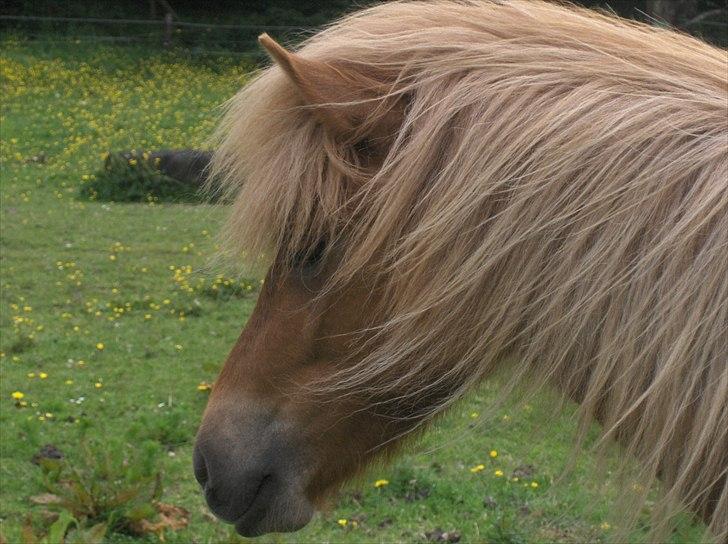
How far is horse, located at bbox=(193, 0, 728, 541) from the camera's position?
1.65 metres

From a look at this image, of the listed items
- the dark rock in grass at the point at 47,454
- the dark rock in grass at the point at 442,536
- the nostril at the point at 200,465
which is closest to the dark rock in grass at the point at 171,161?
the dark rock in grass at the point at 47,454

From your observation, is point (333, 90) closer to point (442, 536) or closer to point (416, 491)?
point (442, 536)

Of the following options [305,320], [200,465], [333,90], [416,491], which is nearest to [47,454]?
[416,491]

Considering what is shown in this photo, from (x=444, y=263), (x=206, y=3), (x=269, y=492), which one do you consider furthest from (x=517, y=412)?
(x=206, y=3)

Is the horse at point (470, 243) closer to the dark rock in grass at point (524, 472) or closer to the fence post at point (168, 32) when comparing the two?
the dark rock in grass at point (524, 472)

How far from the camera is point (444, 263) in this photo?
1.79 m

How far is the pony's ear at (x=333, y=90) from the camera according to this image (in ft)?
6.02

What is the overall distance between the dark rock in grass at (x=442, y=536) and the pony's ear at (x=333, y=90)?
296 cm

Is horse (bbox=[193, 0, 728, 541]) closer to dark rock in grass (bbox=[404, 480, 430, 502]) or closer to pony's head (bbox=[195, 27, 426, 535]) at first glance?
pony's head (bbox=[195, 27, 426, 535])

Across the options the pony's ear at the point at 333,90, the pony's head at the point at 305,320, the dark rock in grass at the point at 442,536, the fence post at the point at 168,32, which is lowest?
the fence post at the point at 168,32

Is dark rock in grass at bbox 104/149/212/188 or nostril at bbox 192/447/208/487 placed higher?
nostril at bbox 192/447/208/487

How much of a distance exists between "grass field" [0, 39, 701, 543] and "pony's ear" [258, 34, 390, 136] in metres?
0.69

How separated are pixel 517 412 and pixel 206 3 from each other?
2589 cm

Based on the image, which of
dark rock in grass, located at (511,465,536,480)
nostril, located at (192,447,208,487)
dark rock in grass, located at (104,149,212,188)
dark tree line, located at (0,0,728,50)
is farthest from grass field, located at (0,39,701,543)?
dark tree line, located at (0,0,728,50)
